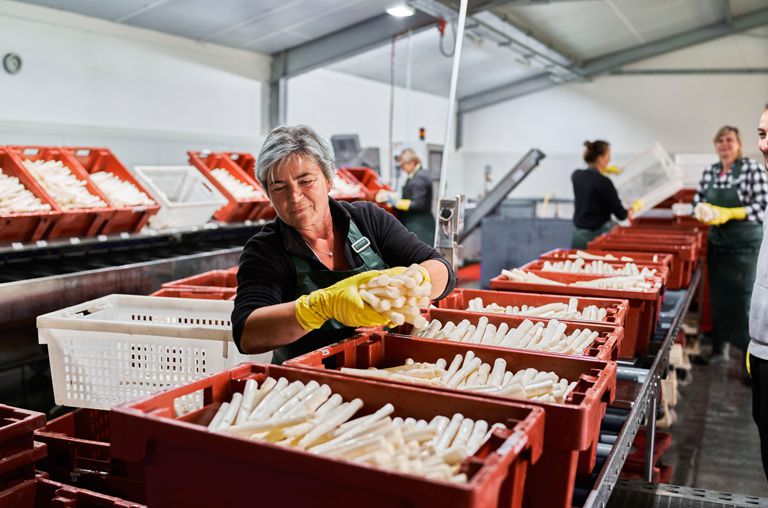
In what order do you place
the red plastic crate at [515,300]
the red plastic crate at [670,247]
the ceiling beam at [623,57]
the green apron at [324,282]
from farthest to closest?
the ceiling beam at [623,57] < the red plastic crate at [670,247] < the red plastic crate at [515,300] < the green apron at [324,282]

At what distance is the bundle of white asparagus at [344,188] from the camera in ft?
19.7

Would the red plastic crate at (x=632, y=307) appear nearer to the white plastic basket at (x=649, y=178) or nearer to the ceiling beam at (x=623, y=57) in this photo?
the white plastic basket at (x=649, y=178)

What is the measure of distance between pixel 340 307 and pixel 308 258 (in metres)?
0.35

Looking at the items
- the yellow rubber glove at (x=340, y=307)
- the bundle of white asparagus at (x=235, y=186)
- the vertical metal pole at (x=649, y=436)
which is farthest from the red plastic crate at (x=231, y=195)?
the yellow rubber glove at (x=340, y=307)

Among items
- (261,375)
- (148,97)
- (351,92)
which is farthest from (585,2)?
(261,375)

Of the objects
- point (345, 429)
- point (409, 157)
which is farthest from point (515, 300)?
point (409, 157)

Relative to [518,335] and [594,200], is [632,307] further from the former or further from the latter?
[594,200]

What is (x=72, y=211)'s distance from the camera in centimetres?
362

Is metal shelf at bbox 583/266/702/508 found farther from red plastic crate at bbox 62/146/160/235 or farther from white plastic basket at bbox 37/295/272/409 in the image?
red plastic crate at bbox 62/146/160/235

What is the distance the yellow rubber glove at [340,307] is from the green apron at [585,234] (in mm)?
4236

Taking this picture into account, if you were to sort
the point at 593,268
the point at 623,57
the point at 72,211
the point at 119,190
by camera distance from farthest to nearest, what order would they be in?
the point at 623,57 → the point at 119,190 → the point at 72,211 → the point at 593,268

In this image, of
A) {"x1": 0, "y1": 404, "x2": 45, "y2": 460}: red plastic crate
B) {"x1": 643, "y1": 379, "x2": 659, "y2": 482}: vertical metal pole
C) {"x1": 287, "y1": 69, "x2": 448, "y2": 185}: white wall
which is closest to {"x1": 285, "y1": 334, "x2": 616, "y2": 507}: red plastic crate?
{"x1": 0, "y1": 404, "x2": 45, "y2": 460}: red plastic crate

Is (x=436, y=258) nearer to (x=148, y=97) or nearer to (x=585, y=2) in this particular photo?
(x=148, y=97)

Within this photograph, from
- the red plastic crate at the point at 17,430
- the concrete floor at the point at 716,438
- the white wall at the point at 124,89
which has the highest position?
the white wall at the point at 124,89
